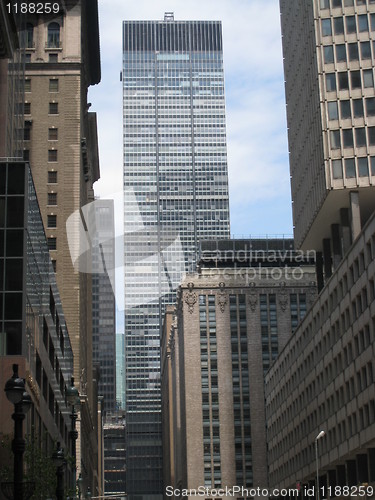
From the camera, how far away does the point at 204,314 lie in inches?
6708

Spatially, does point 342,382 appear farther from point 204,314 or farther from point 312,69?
point 204,314

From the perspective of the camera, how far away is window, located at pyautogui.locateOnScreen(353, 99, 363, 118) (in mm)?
86375

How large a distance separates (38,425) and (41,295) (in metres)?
8.22

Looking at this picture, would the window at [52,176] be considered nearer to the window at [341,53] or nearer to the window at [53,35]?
the window at [53,35]

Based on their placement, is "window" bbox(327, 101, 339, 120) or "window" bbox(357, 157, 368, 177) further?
"window" bbox(327, 101, 339, 120)

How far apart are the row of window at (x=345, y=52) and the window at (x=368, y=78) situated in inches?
56.9

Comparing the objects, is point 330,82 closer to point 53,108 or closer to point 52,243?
point 52,243

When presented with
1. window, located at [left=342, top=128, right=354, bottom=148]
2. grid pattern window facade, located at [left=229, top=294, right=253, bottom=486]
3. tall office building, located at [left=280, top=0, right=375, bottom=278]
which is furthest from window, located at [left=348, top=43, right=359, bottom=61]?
grid pattern window facade, located at [left=229, top=294, right=253, bottom=486]

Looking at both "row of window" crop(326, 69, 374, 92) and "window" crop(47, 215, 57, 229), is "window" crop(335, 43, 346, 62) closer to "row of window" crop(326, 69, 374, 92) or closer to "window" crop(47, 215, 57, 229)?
"row of window" crop(326, 69, 374, 92)

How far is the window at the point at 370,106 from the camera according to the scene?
3396 inches

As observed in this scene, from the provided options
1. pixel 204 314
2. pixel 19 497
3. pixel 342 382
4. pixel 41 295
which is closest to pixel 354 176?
pixel 342 382

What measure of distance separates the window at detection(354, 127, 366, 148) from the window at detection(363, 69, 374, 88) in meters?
4.37

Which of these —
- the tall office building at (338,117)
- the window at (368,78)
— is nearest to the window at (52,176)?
the tall office building at (338,117)

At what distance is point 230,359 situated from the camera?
168250 millimetres
